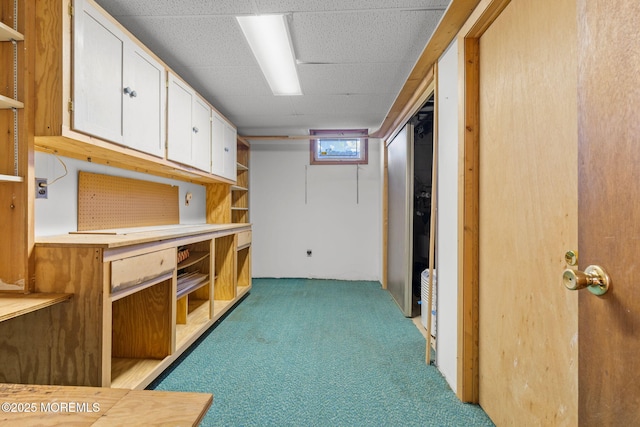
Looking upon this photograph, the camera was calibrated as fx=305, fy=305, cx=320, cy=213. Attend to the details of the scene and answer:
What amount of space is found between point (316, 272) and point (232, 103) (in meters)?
2.68

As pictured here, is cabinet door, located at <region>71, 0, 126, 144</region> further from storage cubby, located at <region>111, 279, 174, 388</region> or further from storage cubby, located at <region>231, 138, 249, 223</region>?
storage cubby, located at <region>231, 138, 249, 223</region>

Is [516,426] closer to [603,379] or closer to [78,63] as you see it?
[603,379]

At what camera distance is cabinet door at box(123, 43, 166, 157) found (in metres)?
1.83

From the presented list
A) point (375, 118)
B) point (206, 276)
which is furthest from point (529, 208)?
point (375, 118)

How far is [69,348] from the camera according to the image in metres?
1.39

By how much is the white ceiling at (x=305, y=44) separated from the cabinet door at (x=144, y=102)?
0.66 ft

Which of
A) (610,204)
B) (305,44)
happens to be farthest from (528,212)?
(305,44)

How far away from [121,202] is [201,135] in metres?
0.93

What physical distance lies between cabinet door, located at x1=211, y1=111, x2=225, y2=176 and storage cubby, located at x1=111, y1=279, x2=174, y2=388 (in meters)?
1.51

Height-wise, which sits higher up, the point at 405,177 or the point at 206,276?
the point at 405,177

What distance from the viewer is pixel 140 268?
1.64m

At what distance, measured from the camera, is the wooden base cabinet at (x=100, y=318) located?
54.8 inches

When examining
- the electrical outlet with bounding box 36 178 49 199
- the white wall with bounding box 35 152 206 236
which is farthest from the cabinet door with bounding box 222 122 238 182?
the electrical outlet with bounding box 36 178 49 199

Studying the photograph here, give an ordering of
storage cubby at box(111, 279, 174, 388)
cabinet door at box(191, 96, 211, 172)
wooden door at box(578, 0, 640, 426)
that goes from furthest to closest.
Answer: cabinet door at box(191, 96, 211, 172), storage cubby at box(111, 279, 174, 388), wooden door at box(578, 0, 640, 426)
